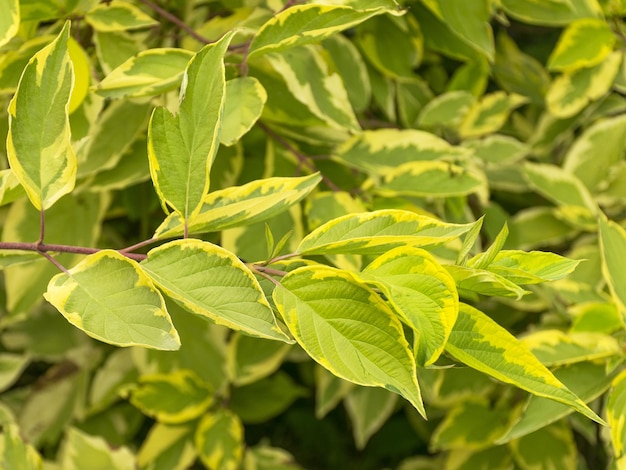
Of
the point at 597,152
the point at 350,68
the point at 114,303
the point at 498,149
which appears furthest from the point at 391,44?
the point at 114,303

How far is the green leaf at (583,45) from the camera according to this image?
0.88 m

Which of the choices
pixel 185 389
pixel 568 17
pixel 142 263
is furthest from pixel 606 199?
pixel 142 263

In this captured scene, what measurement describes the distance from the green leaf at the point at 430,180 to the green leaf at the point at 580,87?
10.1 inches

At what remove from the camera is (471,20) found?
81 centimetres

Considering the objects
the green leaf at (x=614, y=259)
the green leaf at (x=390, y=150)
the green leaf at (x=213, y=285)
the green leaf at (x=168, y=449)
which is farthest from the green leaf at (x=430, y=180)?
the green leaf at (x=168, y=449)

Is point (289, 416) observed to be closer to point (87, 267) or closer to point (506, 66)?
point (506, 66)

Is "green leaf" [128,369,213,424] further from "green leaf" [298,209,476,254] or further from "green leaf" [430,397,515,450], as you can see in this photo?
"green leaf" [298,209,476,254]

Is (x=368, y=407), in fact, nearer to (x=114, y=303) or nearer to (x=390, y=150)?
(x=390, y=150)

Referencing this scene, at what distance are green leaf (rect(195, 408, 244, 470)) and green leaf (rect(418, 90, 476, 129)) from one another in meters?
0.45

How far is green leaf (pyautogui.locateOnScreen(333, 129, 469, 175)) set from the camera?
2.48 feet

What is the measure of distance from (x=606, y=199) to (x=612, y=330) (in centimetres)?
29

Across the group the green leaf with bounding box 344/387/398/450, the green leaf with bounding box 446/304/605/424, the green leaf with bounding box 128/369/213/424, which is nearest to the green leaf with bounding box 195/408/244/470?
the green leaf with bounding box 128/369/213/424

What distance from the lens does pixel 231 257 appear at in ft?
1.32

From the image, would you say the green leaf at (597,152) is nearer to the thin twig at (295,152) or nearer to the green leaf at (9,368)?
the thin twig at (295,152)
